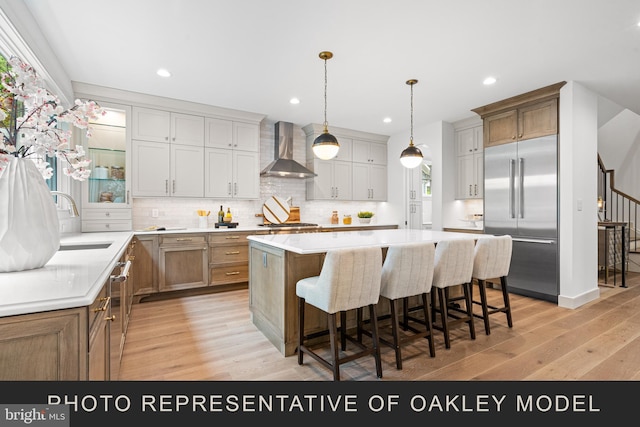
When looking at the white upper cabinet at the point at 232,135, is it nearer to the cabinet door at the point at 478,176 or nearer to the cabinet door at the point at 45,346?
the cabinet door at the point at 478,176

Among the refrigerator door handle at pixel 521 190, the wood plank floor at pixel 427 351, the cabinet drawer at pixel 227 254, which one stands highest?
the refrigerator door handle at pixel 521 190

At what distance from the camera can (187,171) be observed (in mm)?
4477

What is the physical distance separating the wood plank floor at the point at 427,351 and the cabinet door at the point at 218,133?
242cm

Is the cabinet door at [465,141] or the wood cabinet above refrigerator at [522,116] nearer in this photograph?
the wood cabinet above refrigerator at [522,116]

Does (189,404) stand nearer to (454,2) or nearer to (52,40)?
(454,2)

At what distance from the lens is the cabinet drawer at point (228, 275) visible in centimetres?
432

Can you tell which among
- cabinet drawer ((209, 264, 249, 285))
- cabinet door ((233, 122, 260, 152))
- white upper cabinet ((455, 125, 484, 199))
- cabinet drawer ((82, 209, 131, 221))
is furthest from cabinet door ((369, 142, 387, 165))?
cabinet drawer ((82, 209, 131, 221))

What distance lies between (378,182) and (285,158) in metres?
2.09

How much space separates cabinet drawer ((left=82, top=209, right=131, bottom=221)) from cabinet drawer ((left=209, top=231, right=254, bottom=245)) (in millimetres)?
1111

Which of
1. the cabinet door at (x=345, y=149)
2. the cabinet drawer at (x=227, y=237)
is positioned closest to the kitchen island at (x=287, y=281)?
the cabinet drawer at (x=227, y=237)

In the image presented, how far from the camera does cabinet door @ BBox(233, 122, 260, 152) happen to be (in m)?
4.84

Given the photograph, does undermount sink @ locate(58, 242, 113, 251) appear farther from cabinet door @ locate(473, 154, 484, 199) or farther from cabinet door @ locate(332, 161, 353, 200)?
cabinet door @ locate(473, 154, 484, 199)

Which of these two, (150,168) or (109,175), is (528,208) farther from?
(109,175)

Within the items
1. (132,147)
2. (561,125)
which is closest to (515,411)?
(561,125)
